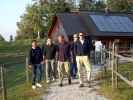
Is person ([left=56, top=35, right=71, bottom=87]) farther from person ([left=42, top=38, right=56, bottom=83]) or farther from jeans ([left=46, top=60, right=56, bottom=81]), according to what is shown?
jeans ([left=46, top=60, right=56, bottom=81])

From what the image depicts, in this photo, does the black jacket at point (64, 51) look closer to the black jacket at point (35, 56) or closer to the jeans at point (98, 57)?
the black jacket at point (35, 56)

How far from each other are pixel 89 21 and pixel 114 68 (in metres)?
24.0

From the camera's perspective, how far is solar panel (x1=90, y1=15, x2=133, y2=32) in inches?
1400

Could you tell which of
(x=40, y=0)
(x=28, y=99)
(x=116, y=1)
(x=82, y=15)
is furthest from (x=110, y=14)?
(x=40, y=0)

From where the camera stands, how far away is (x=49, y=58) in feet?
46.5

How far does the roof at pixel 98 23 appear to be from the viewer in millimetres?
34969

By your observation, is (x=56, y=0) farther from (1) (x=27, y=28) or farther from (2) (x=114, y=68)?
(2) (x=114, y=68)

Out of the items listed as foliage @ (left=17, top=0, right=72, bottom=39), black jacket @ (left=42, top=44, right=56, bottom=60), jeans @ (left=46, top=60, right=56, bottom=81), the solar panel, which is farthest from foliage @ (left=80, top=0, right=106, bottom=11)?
black jacket @ (left=42, top=44, right=56, bottom=60)

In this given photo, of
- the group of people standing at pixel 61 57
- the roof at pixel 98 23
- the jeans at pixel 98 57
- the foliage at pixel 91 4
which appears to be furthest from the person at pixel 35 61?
the foliage at pixel 91 4

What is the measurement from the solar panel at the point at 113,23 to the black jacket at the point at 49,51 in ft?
69.4

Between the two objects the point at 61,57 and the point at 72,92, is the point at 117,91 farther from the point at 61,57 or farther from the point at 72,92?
Result: the point at 61,57

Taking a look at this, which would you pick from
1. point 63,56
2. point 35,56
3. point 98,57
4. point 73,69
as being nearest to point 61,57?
point 63,56

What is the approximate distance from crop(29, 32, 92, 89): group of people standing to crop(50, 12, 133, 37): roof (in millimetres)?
19871

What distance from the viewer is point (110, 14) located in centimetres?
3884
